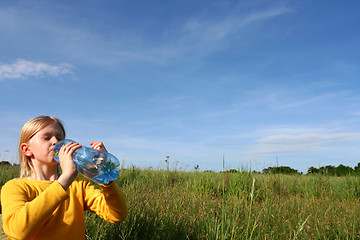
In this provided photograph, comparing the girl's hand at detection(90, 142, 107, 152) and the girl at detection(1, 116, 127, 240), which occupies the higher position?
the girl's hand at detection(90, 142, 107, 152)

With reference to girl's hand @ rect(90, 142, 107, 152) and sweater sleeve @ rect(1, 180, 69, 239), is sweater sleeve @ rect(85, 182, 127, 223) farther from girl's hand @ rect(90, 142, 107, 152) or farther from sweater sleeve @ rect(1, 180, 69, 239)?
sweater sleeve @ rect(1, 180, 69, 239)

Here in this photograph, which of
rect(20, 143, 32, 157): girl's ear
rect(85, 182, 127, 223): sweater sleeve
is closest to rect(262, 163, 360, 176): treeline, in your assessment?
rect(85, 182, 127, 223): sweater sleeve

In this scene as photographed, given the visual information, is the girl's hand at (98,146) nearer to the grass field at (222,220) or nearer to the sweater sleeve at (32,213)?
the sweater sleeve at (32,213)

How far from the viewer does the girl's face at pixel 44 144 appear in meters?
2.50

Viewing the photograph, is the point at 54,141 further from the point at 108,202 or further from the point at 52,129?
the point at 108,202

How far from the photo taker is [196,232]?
330 cm

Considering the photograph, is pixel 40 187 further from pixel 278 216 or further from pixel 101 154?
pixel 278 216

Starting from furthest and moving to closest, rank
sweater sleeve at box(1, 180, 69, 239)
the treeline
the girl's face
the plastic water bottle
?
the treeline
the girl's face
the plastic water bottle
sweater sleeve at box(1, 180, 69, 239)

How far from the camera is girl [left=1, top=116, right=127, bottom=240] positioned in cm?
202

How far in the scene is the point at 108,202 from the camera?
2449 millimetres

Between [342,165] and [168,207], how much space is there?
8.69 metres

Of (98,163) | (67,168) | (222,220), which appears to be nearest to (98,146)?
(98,163)

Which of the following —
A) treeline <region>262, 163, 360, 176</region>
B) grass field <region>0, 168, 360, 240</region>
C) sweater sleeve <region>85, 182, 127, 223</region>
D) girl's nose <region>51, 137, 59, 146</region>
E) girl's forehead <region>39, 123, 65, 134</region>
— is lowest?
grass field <region>0, 168, 360, 240</region>

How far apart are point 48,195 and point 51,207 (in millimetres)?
87
